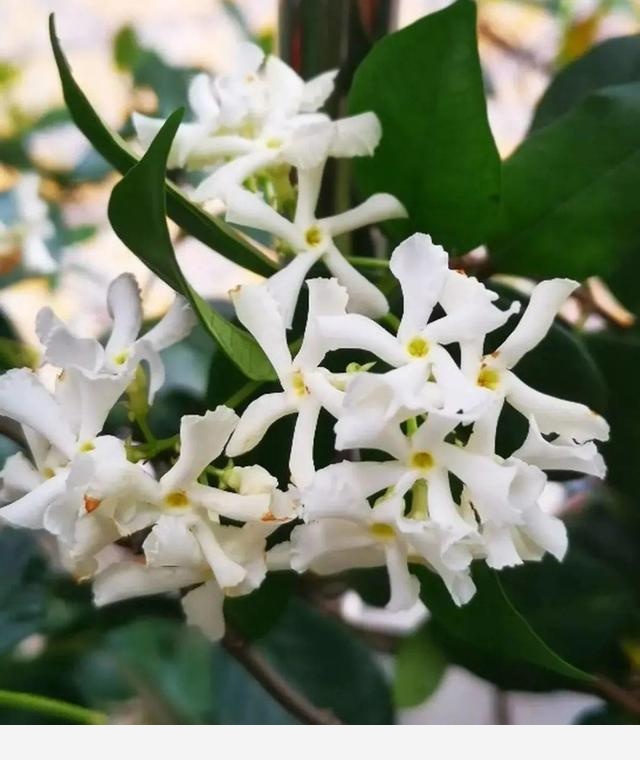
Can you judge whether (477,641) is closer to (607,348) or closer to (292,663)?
(607,348)

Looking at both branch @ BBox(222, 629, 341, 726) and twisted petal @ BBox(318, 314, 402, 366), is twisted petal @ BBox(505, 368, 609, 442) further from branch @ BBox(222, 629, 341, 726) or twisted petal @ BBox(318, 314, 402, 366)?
branch @ BBox(222, 629, 341, 726)

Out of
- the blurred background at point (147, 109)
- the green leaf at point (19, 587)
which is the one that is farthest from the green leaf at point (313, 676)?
the green leaf at point (19, 587)

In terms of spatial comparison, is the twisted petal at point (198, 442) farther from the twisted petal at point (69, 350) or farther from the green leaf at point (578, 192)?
the green leaf at point (578, 192)

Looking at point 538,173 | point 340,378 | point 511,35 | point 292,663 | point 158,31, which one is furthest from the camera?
point 158,31

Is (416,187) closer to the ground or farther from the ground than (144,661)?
farther from the ground

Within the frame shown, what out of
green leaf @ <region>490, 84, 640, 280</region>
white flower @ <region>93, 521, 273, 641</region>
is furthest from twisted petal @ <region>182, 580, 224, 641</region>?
green leaf @ <region>490, 84, 640, 280</region>

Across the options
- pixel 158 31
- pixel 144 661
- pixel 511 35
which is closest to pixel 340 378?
pixel 144 661

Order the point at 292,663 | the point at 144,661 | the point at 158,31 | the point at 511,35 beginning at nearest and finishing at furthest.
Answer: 1. the point at 292,663
2. the point at 144,661
3. the point at 511,35
4. the point at 158,31

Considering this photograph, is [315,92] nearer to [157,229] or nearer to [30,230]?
[157,229]
